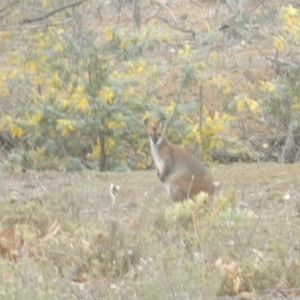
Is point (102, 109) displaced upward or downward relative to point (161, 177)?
upward

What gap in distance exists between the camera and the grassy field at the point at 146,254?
5031 mm

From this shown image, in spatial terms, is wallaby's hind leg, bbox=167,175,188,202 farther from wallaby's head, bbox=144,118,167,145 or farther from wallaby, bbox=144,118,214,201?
wallaby's head, bbox=144,118,167,145

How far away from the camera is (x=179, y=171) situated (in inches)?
427

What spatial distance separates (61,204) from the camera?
7.89 metres

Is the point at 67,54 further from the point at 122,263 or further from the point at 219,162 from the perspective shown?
the point at 122,263

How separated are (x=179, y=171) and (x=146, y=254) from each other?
15.7ft

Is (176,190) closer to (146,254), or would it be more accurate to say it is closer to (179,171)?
(179,171)

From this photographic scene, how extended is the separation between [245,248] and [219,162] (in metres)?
10.6

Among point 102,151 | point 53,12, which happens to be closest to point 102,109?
point 102,151

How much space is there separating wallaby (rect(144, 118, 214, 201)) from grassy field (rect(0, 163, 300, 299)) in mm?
1900

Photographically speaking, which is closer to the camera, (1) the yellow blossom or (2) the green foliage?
(2) the green foliage

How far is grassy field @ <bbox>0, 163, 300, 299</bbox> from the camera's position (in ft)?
16.5

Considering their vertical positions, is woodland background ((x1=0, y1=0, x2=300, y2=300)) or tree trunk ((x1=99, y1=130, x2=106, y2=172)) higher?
woodland background ((x1=0, y1=0, x2=300, y2=300))

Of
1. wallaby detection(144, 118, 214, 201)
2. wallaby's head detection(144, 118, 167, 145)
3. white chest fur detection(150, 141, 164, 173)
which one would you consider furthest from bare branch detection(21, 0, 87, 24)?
wallaby's head detection(144, 118, 167, 145)
